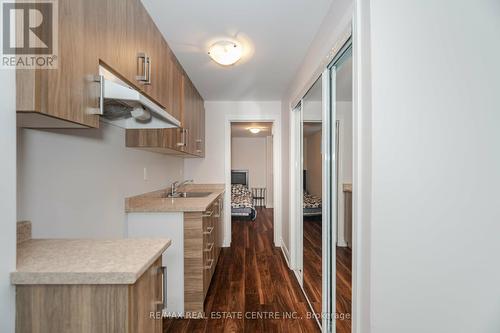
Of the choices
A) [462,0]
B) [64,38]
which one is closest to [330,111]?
[462,0]

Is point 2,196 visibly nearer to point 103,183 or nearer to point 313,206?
point 103,183

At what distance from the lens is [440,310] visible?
1032 millimetres

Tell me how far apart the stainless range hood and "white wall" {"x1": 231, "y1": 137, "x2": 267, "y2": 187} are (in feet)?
19.5

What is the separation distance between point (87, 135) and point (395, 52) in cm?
177

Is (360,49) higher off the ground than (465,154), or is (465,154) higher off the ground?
(360,49)

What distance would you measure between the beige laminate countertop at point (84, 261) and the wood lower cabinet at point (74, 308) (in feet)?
0.12

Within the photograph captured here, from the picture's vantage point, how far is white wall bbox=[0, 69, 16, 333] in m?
0.70

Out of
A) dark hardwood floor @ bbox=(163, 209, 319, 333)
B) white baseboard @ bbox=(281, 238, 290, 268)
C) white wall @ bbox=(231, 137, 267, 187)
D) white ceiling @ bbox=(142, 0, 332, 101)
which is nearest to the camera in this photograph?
white ceiling @ bbox=(142, 0, 332, 101)

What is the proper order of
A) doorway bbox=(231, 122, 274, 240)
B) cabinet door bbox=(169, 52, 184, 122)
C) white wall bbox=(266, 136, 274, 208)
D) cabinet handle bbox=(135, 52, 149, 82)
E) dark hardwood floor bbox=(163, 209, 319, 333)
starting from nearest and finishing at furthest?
cabinet handle bbox=(135, 52, 149, 82) < dark hardwood floor bbox=(163, 209, 319, 333) < cabinet door bbox=(169, 52, 184, 122) < white wall bbox=(266, 136, 274, 208) < doorway bbox=(231, 122, 274, 240)

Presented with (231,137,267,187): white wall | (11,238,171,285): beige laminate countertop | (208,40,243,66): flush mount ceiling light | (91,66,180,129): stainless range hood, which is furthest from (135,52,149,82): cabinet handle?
(231,137,267,187): white wall

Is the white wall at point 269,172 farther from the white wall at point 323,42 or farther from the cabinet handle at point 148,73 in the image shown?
the cabinet handle at point 148,73

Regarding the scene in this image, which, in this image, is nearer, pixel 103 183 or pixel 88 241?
pixel 88 241

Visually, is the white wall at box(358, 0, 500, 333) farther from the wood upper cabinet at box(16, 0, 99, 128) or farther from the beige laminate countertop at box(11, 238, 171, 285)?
the wood upper cabinet at box(16, 0, 99, 128)

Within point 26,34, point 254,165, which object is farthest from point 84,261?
point 254,165
